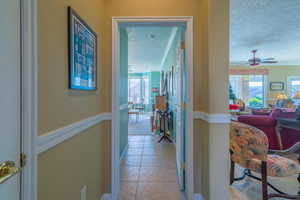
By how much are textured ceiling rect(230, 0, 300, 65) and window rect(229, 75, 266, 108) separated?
81.9 inches

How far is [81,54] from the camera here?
1.39 metres

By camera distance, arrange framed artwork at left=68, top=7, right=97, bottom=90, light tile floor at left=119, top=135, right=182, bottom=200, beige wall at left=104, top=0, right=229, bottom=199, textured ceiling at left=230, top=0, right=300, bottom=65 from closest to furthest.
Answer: framed artwork at left=68, top=7, right=97, bottom=90
beige wall at left=104, top=0, right=229, bottom=199
light tile floor at left=119, top=135, right=182, bottom=200
textured ceiling at left=230, top=0, right=300, bottom=65

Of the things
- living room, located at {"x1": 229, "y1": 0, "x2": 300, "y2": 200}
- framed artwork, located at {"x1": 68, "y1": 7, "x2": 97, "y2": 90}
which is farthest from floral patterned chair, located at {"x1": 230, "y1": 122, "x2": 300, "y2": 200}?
framed artwork, located at {"x1": 68, "y1": 7, "x2": 97, "y2": 90}

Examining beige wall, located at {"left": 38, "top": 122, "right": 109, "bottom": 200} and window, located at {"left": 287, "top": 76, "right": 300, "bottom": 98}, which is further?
window, located at {"left": 287, "top": 76, "right": 300, "bottom": 98}

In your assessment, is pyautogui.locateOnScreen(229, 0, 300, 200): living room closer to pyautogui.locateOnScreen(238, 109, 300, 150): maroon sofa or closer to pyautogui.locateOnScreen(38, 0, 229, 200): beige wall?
pyautogui.locateOnScreen(238, 109, 300, 150): maroon sofa

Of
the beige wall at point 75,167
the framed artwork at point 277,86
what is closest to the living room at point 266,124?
the framed artwork at point 277,86

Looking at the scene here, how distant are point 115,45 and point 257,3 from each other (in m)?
2.53

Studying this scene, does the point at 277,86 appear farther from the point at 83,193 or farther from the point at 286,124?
the point at 83,193

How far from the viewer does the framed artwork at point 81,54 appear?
123 centimetres

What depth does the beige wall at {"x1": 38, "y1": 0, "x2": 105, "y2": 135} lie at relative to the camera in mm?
917

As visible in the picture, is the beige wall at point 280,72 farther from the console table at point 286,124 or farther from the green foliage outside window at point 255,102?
the console table at point 286,124
